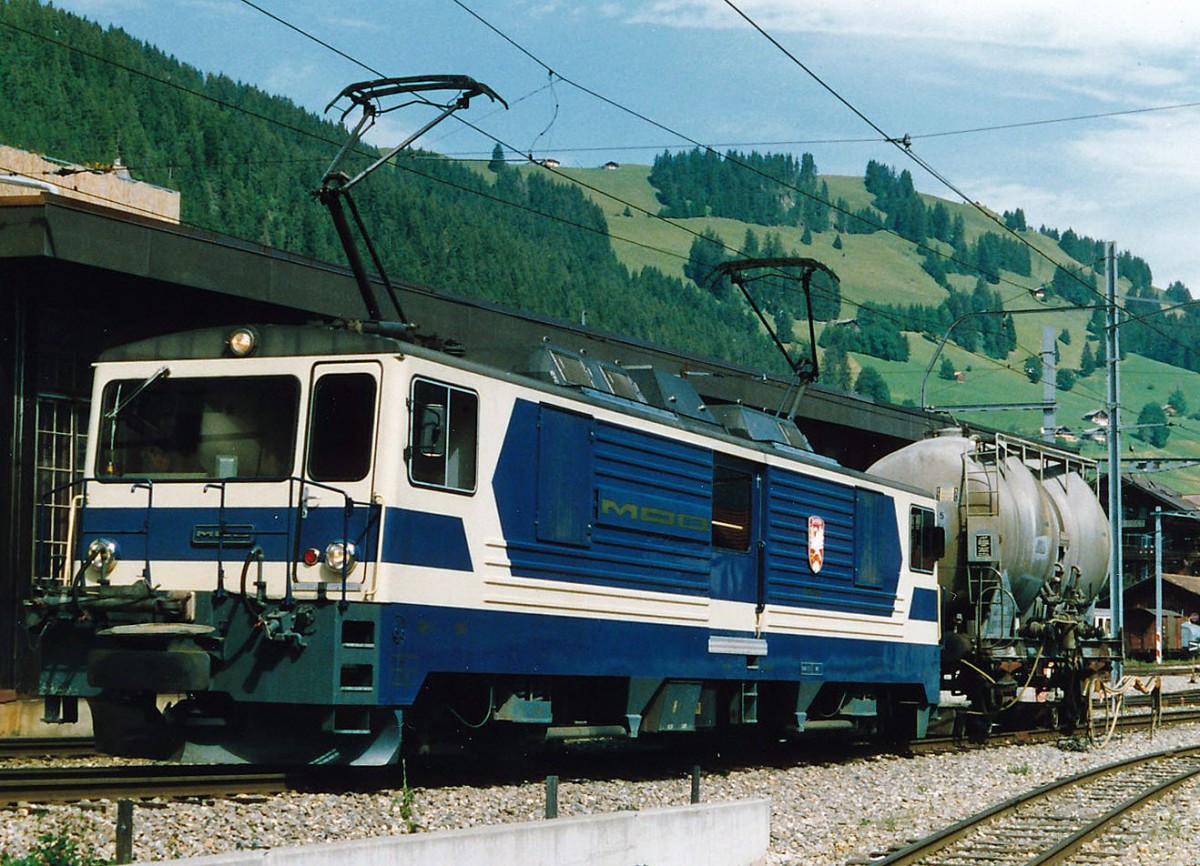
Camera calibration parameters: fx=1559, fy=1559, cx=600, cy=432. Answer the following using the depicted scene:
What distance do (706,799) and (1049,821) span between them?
318cm

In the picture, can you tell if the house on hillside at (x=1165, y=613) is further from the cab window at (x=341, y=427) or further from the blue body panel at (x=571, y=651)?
the cab window at (x=341, y=427)

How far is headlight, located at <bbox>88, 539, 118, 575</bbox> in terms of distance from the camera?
12.2 meters

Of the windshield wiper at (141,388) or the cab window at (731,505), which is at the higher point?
the windshield wiper at (141,388)

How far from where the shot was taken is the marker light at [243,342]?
12.4 meters

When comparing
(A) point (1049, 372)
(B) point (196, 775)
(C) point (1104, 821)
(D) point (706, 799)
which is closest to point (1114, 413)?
(A) point (1049, 372)

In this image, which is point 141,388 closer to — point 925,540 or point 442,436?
point 442,436

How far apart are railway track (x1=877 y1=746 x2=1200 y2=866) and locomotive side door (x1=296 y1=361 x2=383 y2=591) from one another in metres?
4.47

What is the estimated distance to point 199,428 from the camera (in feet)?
41.1

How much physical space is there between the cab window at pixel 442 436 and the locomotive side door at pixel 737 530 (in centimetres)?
445

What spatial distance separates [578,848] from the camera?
9.90 m

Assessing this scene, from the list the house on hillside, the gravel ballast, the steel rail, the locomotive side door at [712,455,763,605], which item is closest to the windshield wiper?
the gravel ballast

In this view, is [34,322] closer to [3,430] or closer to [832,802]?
[3,430]

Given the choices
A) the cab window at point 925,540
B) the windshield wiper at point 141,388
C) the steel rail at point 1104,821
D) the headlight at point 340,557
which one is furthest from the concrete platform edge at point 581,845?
the cab window at point 925,540

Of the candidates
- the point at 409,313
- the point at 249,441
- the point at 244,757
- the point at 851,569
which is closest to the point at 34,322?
the point at 409,313
